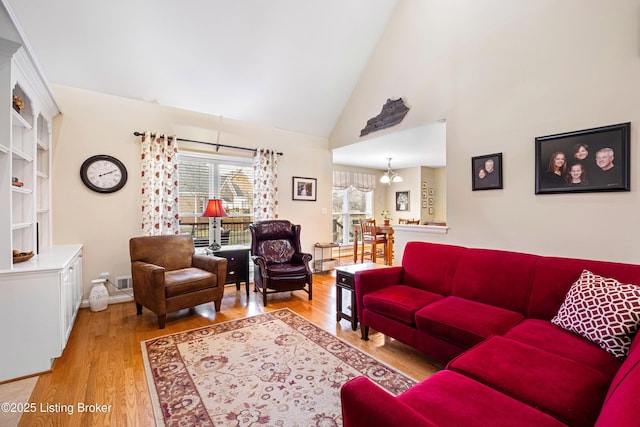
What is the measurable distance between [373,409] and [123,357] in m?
2.31

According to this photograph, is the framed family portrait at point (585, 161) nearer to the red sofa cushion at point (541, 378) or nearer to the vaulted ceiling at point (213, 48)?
the red sofa cushion at point (541, 378)

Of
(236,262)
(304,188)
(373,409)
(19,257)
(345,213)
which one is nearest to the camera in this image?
(373,409)

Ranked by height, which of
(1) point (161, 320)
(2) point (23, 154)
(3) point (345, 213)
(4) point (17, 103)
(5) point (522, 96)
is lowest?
(1) point (161, 320)

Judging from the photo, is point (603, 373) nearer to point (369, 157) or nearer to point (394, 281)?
point (394, 281)

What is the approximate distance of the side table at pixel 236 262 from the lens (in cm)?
387

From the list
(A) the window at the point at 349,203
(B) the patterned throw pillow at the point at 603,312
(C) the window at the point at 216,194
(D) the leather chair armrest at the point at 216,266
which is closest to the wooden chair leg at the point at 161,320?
(D) the leather chair armrest at the point at 216,266

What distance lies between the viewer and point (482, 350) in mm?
1536

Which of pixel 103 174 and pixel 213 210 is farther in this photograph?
pixel 213 210

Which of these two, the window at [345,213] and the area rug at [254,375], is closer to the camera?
the area rug at [254,375]

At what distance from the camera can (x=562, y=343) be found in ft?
5.34

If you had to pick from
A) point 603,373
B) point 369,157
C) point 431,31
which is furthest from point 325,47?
point 603,373

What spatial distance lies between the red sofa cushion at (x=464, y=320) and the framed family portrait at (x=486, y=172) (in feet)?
4.15

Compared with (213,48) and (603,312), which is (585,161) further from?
(213,48)

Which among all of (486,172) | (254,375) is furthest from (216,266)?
(486,172)
